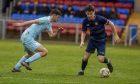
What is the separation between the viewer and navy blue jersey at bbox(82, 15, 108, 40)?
14688mm

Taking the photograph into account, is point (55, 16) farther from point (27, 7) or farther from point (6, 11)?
point (6, 11)

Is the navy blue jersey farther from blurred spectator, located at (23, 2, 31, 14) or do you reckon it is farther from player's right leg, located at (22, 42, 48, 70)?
blurred spectator, located at (23, 2, 31, 14)

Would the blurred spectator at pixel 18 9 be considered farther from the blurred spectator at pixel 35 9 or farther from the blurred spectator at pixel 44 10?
the blurred spectator at pixel 44 10

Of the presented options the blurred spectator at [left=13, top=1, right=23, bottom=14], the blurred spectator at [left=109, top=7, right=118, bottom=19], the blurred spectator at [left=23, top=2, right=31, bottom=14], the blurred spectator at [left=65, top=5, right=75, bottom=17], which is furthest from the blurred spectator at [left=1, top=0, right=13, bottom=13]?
the blurred spectator at [left=109, top=7, right=118, bottom=19]

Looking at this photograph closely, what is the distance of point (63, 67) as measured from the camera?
688 inches

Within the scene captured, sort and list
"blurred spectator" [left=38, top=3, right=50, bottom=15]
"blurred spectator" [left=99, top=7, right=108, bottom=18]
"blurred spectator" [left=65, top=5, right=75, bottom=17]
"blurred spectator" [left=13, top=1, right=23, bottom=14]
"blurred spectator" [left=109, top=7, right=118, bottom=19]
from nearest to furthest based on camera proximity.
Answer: "blurred spectator" [left=99, top=7, right=108, bottom=18], "blurred spectator" [left=109, top=7, right=118, bottom=19], "blurred spectator" [left=65, top=5, right=75, bottom=17], "blurred spectator" [left=38, top=3, right=50, bottom=15], "blurred spectator" [left=13, top=1, right=23, bottom=14]

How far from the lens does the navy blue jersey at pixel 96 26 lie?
1469 centimetres

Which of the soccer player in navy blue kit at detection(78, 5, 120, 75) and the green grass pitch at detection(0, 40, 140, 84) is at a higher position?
the soccer player in navy blue kit at detection(78, 5, 120, 75)

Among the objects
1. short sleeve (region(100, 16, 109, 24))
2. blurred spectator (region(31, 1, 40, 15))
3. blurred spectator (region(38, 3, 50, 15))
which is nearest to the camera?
short sleeve (region(100, 16, 109, 24))

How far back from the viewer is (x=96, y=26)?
48.4 feet

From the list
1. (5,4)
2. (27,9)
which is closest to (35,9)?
(27,9)

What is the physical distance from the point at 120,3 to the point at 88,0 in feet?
9.00

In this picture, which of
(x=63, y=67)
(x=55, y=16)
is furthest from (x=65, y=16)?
(x=55, y=16)

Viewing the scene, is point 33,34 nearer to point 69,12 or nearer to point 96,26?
point 96,26
